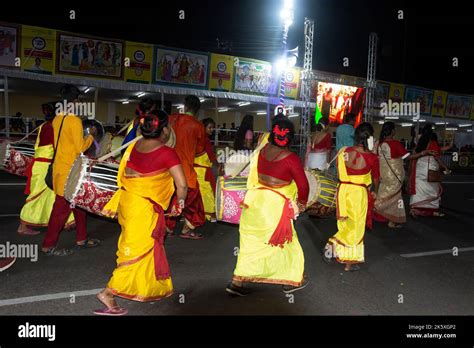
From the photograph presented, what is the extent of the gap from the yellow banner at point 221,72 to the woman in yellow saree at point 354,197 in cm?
1184

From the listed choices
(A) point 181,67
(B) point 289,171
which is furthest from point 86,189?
(A) point 181,67

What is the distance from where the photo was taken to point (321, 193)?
244 inches

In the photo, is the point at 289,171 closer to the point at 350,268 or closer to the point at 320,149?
the point at 350,268

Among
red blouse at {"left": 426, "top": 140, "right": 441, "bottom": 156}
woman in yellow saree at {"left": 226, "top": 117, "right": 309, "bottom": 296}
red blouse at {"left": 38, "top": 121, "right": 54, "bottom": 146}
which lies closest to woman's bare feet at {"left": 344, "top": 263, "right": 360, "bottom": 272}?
woman in yellow saree at {"left": 226, "top": 117, "right": 309, "bottom": 296}

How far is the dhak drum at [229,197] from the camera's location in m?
5.41

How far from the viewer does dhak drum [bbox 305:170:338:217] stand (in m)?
6.03

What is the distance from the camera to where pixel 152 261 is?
3.77 metres

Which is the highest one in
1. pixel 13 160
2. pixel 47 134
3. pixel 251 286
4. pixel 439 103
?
pixel 439 103

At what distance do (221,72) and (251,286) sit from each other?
13120 mm

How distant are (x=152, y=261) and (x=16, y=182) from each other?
28.8ft

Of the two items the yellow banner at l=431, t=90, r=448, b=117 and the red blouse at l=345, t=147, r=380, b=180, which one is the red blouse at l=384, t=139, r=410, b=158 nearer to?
the red blouse at l=345, t=147, r=380, b=180

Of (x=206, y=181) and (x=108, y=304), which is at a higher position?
(x=206, y=181)
